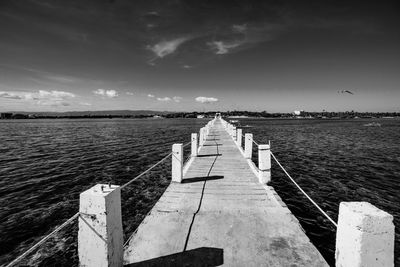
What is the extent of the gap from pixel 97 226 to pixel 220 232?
2.55 m

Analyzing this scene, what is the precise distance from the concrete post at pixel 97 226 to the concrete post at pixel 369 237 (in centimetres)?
309

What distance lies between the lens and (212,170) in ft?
31.1

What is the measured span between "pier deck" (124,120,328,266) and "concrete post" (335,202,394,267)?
1231mm

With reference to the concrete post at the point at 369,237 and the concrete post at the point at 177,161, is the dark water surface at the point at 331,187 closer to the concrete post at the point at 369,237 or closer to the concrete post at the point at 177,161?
the concrete post at the point at 369,237

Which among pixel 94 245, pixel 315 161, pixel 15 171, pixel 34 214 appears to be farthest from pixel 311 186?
pixel 15 171

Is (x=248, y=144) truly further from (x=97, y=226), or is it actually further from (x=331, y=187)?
(x=97, y=226)

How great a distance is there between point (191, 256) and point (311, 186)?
10123mm

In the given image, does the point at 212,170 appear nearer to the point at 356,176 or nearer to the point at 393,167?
the point at 356,176

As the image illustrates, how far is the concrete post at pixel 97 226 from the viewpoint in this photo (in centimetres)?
295

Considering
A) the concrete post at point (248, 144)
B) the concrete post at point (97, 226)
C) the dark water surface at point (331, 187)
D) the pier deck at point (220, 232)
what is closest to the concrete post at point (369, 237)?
the pier deck at point (220, 232)

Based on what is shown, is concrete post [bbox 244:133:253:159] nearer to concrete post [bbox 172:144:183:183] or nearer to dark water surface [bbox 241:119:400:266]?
dark water surface [bbox 241:119:400:266]

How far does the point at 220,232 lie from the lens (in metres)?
4.61

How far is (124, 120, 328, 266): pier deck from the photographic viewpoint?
3.79 meters

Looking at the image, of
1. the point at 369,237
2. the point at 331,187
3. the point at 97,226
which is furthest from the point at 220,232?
the point at 331,187
